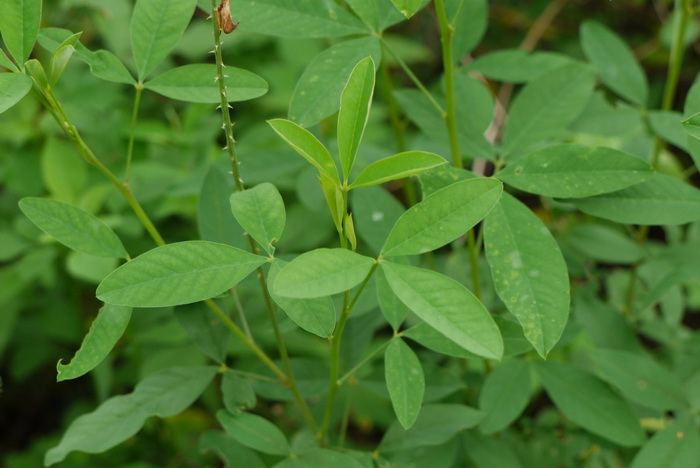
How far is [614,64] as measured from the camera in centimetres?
159

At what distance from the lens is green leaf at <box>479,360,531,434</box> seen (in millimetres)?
1227

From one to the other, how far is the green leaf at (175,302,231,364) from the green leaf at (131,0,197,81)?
0.38 metres

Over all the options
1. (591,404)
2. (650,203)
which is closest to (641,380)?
(591,404)

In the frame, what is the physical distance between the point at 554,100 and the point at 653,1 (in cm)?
256

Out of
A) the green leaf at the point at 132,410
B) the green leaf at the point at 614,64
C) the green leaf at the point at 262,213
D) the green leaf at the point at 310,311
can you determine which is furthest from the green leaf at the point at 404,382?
the green leaf at the point at 614,64

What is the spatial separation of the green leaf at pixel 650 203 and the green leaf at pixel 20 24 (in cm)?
81

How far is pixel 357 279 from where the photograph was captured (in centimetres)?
76

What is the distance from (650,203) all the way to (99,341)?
0.83 meters

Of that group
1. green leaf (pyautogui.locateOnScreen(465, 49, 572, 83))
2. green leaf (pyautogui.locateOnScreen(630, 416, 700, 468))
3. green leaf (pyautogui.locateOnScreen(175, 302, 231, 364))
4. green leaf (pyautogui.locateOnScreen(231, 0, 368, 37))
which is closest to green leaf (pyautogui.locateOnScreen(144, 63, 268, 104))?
green leaf (pyautogui.locateOnScreen(231, 0, 368, 37))

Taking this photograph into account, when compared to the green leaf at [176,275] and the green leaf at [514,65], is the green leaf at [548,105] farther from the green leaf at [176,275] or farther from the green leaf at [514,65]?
the green leaf at [176,275]

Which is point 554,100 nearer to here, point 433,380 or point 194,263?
point 433,380

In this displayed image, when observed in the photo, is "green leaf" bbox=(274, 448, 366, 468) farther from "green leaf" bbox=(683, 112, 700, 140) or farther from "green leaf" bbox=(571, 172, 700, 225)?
"green leaf" bbox=(683, 112, 700, 140)

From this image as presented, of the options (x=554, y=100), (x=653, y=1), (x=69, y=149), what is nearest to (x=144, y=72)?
(x=554, y=100)

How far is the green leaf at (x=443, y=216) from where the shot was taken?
31.5 inches
